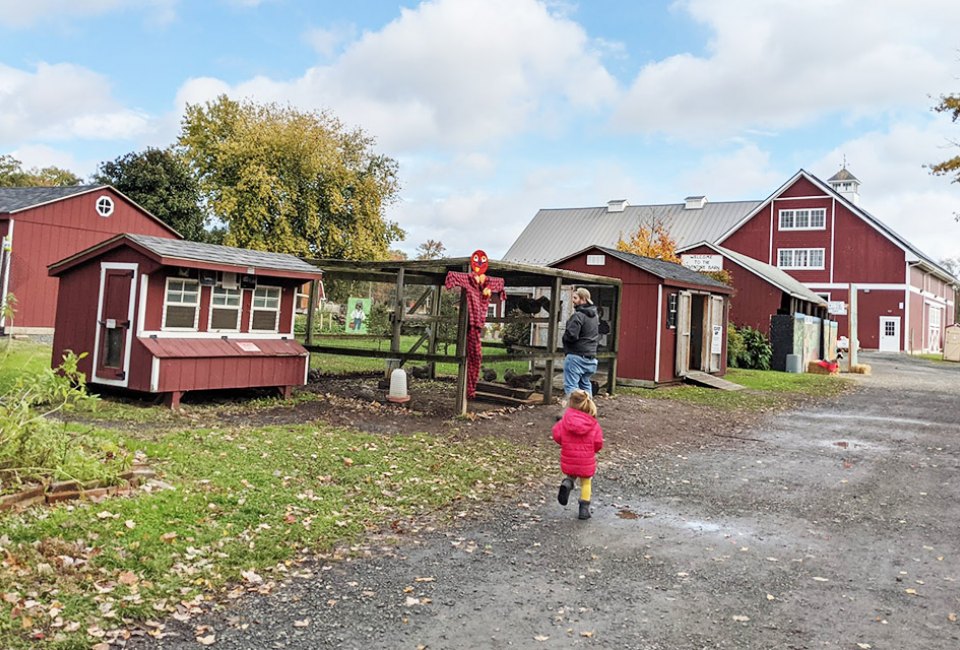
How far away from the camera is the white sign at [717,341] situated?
2062 cm

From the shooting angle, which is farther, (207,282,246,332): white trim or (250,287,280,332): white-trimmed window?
(250,287,280,332): white-trimmed window

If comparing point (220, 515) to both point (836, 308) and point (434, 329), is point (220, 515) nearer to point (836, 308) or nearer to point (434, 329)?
point (434, 329)

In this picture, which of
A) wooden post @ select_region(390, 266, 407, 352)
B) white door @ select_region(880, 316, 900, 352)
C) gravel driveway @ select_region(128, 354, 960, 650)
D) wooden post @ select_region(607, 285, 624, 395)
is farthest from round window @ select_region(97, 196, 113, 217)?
white door @ select_region(880, 316, 900, 352)

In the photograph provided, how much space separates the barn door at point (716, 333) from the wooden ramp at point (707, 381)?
5.98ft

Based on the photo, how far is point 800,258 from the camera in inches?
1734

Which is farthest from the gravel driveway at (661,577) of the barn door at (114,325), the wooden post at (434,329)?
the wooden post at (434,329)

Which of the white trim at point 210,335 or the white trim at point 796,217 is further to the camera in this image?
the white trim at point 796,217

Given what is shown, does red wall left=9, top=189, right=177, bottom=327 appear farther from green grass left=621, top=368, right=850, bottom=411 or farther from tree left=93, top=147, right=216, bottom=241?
green grass left=621, top=368, right=850, bottom=411

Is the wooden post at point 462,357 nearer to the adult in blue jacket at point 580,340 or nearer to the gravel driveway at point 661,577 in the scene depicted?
the adult in blue jacket at point 580,340

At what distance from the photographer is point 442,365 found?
66.4ft

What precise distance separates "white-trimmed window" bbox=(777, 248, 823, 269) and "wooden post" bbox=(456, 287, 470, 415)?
37.4 meters

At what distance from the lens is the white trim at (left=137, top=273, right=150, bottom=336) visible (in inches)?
424

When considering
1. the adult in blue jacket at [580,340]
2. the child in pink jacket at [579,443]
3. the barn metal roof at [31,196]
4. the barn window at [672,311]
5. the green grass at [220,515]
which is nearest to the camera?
the green grass at [220,515]

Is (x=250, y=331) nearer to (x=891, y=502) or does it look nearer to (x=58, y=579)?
(x=58, y=579)
